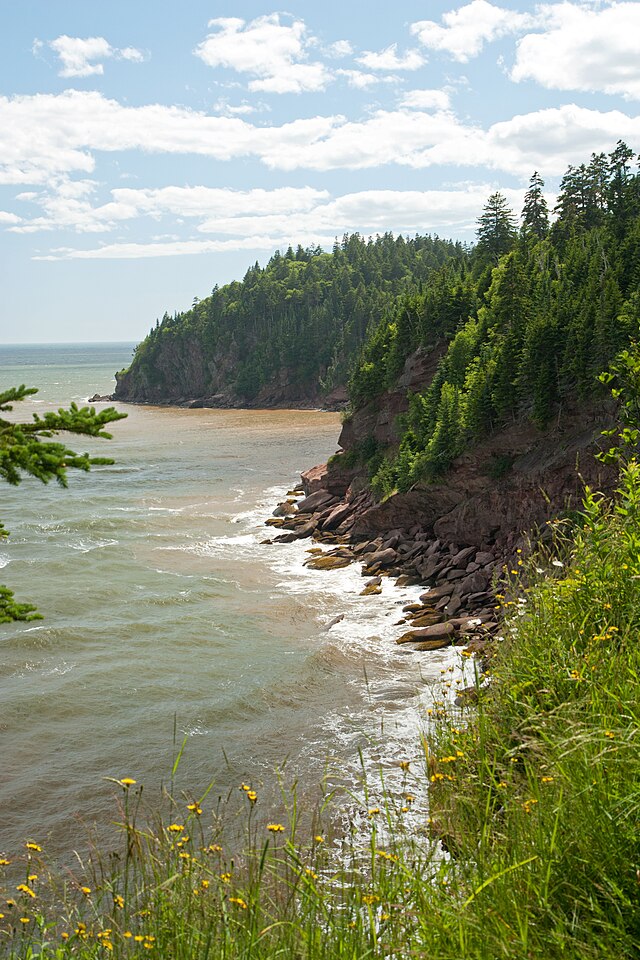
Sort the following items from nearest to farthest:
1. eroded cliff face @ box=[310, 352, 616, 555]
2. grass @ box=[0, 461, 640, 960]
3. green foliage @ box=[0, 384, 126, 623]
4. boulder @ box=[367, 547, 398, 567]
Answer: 1. grass @ box=[0, 461, 640, 960]
2. green foliage @ box=[0, 384, 126, 623]
3. eroded cliff face @ box=[310, 352, 616, 555]
4. boulder @ box=[367, 547, 398, 567]

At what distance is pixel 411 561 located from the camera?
31.6 m

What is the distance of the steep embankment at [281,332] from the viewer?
12525 cm

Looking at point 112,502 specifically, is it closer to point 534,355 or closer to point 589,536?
point 534,355

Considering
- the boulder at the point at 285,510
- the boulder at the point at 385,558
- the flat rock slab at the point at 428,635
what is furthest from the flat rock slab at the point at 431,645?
the boulder at the point at 285,510

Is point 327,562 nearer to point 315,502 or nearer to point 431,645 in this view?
point 315,502

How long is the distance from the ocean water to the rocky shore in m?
0.87

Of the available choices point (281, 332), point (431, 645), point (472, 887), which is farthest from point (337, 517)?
point (281, 332)

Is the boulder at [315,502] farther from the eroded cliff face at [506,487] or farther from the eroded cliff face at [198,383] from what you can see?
the eroded cliff face at [198,383]

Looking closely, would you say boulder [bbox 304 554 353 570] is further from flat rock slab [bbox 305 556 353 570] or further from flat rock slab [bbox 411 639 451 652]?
flat rock slab [bbox 411 639 451 652]

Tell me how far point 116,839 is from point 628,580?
10.5m

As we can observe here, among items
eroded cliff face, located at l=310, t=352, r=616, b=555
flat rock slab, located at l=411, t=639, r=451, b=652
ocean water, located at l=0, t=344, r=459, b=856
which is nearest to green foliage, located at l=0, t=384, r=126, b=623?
ocean water, located at l=0, t=344, r=459, b=856

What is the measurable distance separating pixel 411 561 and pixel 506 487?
4.82 metres

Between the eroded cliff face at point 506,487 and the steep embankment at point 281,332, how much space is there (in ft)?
265

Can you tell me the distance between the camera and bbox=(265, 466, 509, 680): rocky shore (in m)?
23.6
